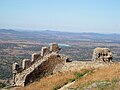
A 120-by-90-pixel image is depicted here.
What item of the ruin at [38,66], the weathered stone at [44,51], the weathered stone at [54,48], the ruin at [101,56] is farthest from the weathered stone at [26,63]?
the ruin at [101,56]

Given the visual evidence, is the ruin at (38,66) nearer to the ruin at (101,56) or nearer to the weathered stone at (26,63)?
the weathered stone at (26,63)

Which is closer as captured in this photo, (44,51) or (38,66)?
(38,66)

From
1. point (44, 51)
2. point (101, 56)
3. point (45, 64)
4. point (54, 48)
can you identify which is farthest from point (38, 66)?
point (101, 56)

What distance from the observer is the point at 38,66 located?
2562cm

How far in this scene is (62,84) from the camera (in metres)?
20.3

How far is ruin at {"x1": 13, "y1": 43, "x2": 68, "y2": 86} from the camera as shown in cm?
2486

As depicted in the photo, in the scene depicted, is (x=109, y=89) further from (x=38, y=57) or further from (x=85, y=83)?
(x=38, y=57)

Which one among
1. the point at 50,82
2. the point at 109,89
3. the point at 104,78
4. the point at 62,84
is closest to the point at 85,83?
the point at 104,78

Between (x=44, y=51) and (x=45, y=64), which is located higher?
(x=44, y=51)

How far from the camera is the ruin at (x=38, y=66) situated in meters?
24.9

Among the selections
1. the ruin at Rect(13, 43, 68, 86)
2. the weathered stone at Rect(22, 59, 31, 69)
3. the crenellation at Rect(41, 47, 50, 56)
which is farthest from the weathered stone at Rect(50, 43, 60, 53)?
the weathered stone at Rect(22, 59, 31, 69)

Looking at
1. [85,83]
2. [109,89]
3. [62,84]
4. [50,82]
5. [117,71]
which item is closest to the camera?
[109,89]

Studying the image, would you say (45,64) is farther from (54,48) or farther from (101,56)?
(101,56)

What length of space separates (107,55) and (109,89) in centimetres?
1098
